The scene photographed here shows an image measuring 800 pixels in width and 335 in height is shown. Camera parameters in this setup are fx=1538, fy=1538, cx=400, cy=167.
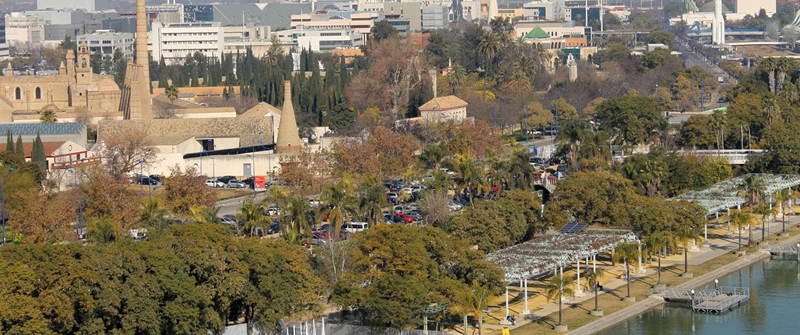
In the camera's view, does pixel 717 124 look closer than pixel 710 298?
No

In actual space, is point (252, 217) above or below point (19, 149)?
below

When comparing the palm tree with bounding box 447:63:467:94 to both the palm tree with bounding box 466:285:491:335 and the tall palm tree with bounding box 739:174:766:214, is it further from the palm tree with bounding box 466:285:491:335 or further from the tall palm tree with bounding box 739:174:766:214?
the palm tree with bounding box 466:285:491:335

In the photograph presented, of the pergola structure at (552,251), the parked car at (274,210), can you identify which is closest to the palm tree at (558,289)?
the pergola structure at (552,251)

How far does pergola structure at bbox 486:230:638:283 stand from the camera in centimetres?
6009

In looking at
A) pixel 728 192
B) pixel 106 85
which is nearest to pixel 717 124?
pixel 728 192

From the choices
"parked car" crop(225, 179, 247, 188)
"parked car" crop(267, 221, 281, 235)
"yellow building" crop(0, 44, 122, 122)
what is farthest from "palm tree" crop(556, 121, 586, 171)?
"yellow building" crop(0, 44, 122, 122)

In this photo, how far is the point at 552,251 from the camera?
6356 centimetres

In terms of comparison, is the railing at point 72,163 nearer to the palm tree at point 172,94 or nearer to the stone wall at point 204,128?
the stone wall at point 204,128

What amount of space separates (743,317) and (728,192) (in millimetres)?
19864

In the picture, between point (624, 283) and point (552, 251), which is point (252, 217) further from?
point (624, 283)

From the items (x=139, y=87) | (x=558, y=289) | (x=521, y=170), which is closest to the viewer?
A: (x=558, y=289)

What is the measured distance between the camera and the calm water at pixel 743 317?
60281 mm

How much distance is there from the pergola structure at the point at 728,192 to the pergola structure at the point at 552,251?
1025 centimetres

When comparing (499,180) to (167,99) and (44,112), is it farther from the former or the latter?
(167,99)
